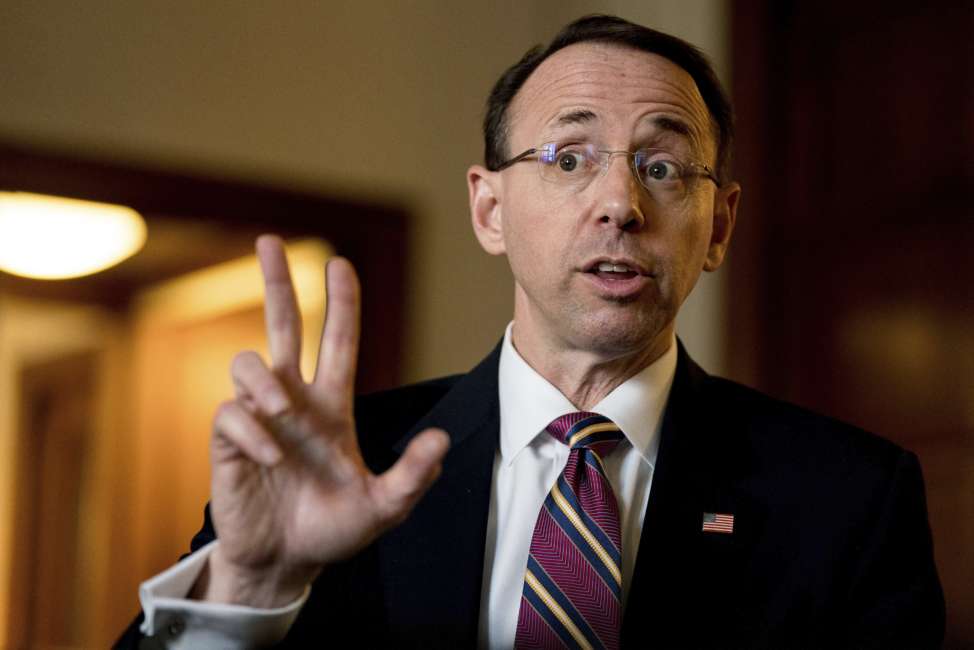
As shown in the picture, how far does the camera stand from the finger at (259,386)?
1.07 meters

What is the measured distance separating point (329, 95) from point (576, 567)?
2.21 m

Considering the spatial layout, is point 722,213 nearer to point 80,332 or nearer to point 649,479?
point 649,479

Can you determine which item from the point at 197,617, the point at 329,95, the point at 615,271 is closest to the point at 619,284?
the point at 615,271

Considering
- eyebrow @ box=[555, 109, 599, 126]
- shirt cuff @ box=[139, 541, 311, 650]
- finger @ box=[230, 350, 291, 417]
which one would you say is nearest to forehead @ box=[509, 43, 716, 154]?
eyebrow @ box=[555, 109, 599, 126]

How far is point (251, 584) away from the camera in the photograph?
3.76ft

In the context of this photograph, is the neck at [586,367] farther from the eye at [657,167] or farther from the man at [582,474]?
the eye at [657,167]

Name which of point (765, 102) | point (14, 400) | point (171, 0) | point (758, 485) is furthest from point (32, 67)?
point (14, 400)

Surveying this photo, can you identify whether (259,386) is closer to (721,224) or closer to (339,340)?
(339,340)

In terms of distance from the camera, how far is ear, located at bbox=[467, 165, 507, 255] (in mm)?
1683

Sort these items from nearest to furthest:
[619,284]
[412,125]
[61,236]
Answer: [619,284] < [412,125] < [61,236]

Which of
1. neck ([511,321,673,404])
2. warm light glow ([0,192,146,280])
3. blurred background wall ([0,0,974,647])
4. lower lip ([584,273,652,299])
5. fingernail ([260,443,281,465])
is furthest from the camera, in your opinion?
warm light glow ([0,192,146,280])

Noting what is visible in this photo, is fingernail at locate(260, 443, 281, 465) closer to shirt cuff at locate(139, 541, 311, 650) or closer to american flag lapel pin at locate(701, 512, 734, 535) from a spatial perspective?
shirt cuff at locate(139, 541, 311, 650)

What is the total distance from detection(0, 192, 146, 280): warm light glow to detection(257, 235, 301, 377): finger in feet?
10.2

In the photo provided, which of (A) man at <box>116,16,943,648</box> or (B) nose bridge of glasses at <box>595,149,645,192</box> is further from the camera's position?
(B) nose bridge of glasses at <box>595,149,645,192</box>
